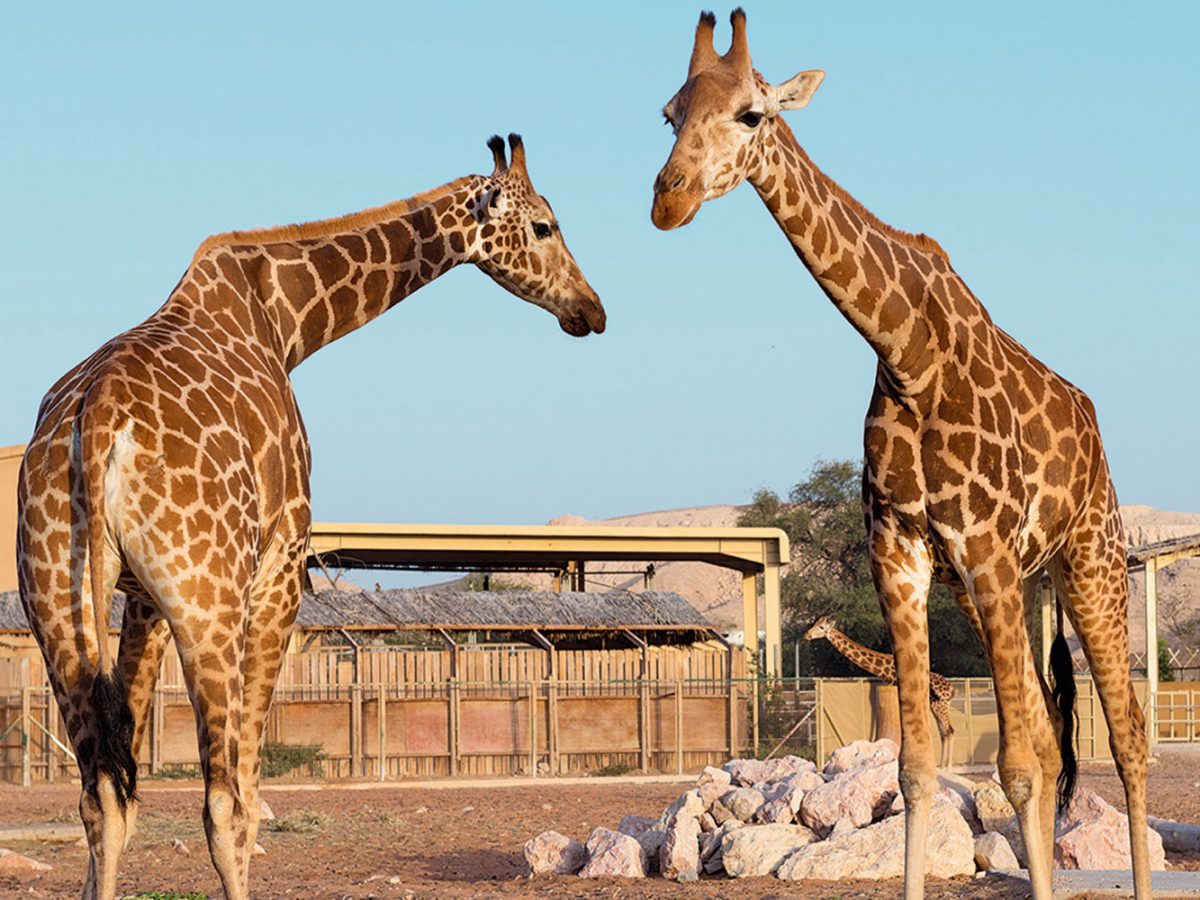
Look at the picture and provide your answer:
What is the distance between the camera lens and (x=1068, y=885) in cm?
974

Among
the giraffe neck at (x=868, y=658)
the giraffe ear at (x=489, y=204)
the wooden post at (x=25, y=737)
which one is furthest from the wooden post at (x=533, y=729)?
the giraffe ear at (x=489, y=204)

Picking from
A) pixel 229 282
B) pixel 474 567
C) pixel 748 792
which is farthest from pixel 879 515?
pixel 474 567

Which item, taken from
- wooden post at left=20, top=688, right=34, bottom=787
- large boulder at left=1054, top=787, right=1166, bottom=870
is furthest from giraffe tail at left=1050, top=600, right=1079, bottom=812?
wooden post at left=20, top=688, right=34, bottom=787

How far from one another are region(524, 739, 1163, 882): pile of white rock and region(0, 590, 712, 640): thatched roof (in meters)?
19.7

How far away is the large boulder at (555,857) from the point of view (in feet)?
43.0

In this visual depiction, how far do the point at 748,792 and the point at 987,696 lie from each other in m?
20.4

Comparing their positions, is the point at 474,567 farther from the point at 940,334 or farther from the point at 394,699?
the point at 940,334

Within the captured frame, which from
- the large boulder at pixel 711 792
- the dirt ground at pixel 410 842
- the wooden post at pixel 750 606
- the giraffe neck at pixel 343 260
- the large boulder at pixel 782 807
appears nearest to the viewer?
the giraffe neck at pixel 343 260

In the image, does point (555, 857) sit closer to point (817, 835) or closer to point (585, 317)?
point (817, 835)

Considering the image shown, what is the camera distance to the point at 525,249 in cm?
956

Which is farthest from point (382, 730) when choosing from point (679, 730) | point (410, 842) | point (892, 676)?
point (410, 842)

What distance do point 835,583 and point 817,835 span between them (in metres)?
50.5

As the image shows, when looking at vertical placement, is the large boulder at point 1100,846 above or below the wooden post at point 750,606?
below

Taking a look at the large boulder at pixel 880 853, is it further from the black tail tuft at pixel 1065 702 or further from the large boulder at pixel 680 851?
the black tail tuft at pixel 1065 702
